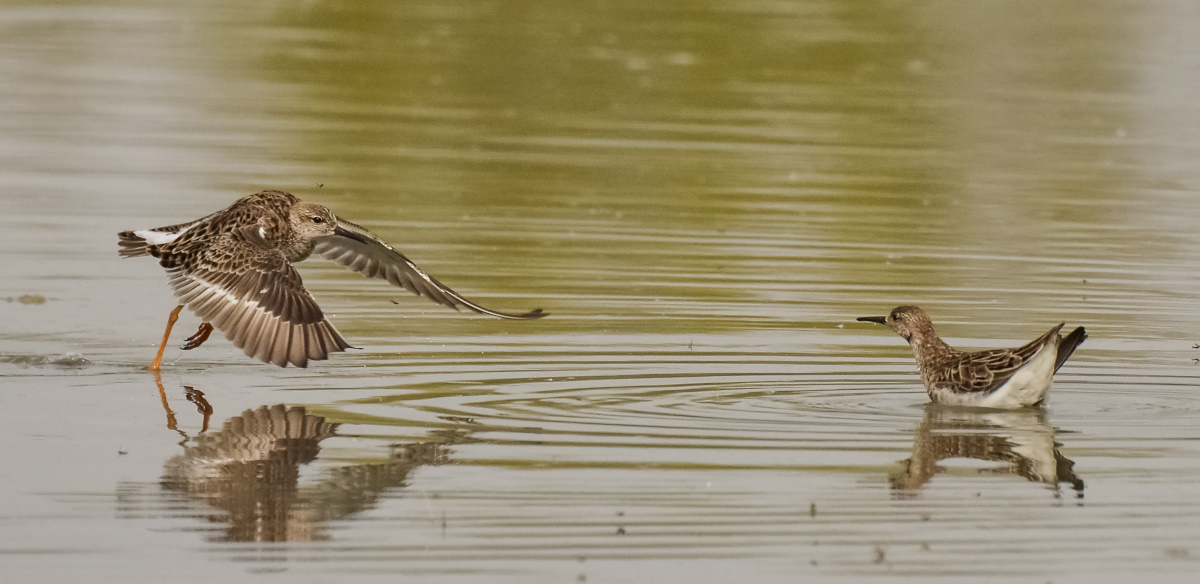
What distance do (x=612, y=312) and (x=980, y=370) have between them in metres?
3.49

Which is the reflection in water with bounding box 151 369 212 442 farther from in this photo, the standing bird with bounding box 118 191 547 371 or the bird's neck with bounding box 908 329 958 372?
the bird's neck with bounding box 908 329 958 372

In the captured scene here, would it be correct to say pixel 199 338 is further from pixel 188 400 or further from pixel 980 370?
pixel 980 370

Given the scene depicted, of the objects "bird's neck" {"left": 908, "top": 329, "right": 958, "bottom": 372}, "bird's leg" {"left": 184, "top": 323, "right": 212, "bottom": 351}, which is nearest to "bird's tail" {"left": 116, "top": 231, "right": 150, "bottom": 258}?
"bird's leg" {"left": 184, "top": 323, "right": 212, "bottom": 351}

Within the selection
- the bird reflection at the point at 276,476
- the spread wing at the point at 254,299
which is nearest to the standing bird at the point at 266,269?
the spread wing at the point at 254,299

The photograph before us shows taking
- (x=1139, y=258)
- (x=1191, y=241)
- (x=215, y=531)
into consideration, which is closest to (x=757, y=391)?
(x=215, y=531)

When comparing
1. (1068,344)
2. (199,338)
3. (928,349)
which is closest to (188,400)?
(199,338)

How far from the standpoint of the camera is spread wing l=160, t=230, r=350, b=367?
11133mm

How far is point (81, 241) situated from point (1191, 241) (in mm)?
9435

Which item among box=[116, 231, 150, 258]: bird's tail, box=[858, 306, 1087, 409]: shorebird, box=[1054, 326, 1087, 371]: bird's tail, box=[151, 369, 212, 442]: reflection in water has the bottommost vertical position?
box=[151, 369, 212, 442]: reflection in water

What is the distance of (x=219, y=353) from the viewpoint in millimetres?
12984

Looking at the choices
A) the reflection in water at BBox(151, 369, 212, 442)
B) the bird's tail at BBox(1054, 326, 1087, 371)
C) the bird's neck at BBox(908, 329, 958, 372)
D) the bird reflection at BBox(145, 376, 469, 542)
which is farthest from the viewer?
the bird's neck at BBox(908, 329, 958, 372)

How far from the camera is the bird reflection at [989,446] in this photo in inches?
382

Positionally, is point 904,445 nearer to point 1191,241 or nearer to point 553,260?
point 553,260

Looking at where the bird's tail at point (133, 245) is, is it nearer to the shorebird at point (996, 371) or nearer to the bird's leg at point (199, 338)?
the bird's leg at point (199, 338)
